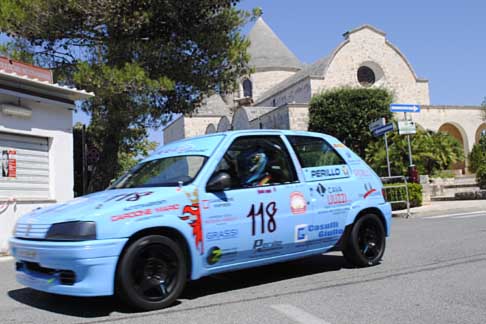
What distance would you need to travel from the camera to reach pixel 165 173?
5270 millimetres

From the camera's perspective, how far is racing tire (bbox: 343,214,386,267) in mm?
6082

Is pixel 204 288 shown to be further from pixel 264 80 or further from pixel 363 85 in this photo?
pixel 264 80

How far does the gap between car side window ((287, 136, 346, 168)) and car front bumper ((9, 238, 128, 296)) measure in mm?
2481

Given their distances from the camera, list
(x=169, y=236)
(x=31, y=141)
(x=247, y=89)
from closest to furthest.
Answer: (x=169, y=236) < (x=31, y=141) < (x=247, y=89)

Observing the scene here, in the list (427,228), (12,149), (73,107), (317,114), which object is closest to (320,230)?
(427,228)

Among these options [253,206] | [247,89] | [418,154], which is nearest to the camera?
[253,206]

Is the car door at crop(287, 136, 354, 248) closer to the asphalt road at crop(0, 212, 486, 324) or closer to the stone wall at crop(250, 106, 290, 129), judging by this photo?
the asphalt road at crop(0, 212, 486, 324)

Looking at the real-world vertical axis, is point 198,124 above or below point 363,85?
below

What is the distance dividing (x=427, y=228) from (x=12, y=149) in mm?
9461

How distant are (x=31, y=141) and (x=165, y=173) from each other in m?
7.69

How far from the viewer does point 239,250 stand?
16.4ft

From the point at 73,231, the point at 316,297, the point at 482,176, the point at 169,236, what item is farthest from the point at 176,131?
the point at 73,231

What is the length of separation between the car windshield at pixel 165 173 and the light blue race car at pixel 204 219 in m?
0.02

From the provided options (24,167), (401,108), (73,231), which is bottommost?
(73,231)
